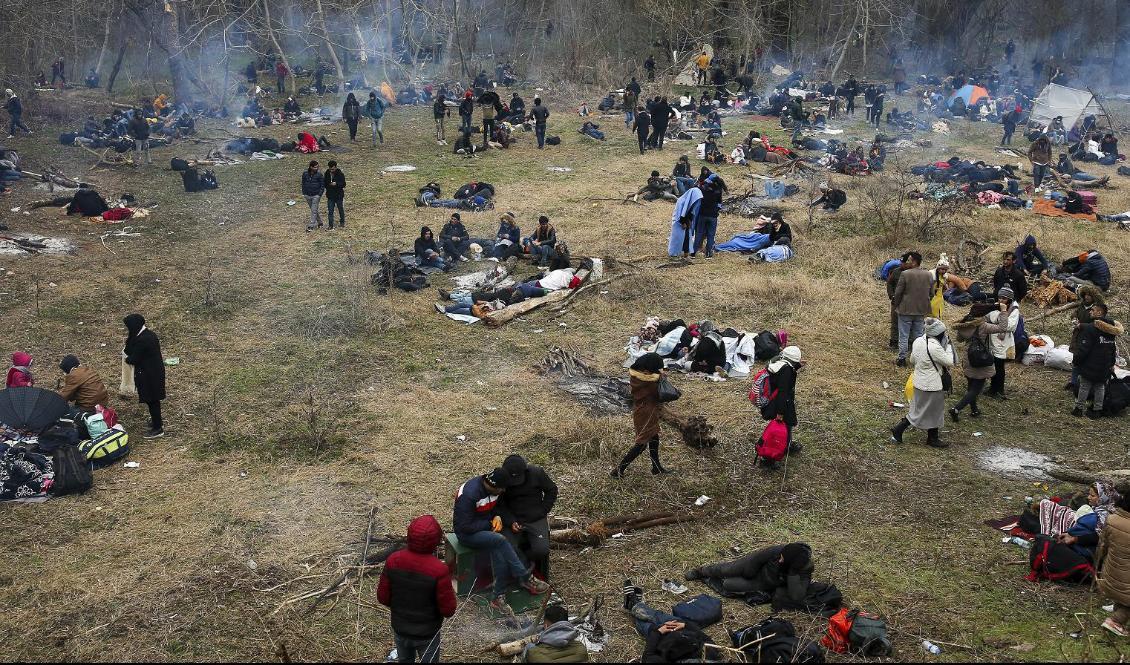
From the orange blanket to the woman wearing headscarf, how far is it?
1262cm

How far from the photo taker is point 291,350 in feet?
37.0

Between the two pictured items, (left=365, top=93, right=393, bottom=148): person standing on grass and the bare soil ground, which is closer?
the bare soil ground

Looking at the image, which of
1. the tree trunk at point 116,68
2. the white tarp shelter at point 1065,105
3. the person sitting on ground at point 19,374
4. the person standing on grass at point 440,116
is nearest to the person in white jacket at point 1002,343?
the person sitting on ground at point 19,374

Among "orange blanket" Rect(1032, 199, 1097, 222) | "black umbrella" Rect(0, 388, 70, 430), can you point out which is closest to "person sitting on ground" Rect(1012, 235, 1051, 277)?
"orange blanket" Rect(1032, 199, 1097, 222)

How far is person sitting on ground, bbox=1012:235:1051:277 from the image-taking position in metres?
13.3

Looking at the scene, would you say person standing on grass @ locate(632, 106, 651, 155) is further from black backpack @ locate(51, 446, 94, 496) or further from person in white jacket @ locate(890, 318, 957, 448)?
black backpack @ locate(51, 446, 94, 496)

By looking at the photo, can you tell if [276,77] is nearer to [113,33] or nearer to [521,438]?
[113,33]

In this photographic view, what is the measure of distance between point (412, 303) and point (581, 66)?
68.3 ft

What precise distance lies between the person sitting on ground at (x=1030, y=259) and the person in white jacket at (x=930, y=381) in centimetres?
560

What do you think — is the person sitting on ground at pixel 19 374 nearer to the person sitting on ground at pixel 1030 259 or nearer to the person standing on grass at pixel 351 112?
the person sitting on ground at pixel 1030 259

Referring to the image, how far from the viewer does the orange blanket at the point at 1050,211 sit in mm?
17223

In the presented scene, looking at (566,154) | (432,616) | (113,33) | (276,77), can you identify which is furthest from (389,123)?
(432,616)

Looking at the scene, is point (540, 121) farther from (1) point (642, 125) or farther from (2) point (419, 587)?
(2) point (419, 587)

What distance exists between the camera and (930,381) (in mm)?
8523
